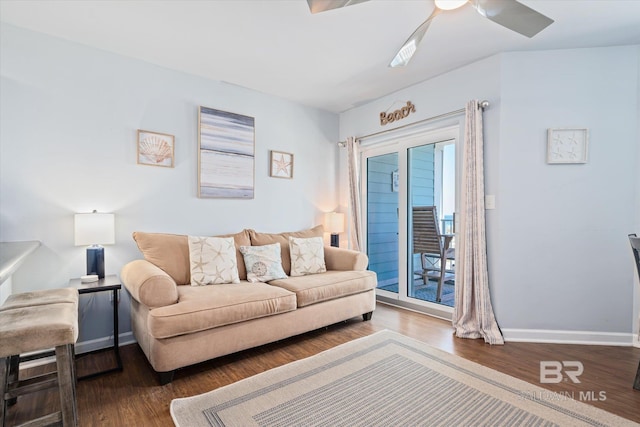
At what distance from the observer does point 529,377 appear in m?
2.13

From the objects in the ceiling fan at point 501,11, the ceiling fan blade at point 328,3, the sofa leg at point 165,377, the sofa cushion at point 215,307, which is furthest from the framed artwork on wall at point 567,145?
the sofa leg at point 165,377

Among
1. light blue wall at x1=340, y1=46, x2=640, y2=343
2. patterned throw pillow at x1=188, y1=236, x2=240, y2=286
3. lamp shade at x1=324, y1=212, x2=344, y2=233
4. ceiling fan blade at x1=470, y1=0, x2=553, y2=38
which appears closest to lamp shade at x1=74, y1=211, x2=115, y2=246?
patterned throw pillow at x1=188, y1=236, x2=240, y2=286

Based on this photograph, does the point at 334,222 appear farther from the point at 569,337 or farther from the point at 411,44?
the point at 569,337

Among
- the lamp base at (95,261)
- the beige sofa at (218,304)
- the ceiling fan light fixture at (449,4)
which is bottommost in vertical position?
the beige sofa at (218,304)

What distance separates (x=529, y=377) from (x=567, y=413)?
410mm

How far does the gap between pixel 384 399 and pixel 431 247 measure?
207 centimetres

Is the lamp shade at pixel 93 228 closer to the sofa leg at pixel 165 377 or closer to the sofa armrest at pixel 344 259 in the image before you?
the sofa leg at pixel 165 377

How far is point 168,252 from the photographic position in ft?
8.95

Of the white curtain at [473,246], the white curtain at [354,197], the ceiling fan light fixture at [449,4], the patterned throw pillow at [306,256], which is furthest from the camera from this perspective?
the white curtain at [354,197]

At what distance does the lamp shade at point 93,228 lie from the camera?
7.80 feet

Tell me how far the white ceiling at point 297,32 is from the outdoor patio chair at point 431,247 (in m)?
1.56

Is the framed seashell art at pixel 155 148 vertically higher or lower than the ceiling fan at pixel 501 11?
lower

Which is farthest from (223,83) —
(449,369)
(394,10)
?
(449,369)

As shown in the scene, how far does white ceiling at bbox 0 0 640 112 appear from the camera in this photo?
2141 mm
